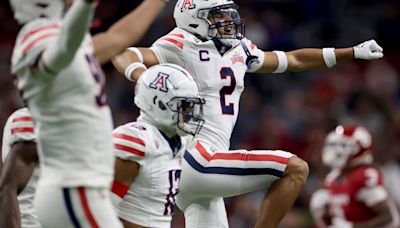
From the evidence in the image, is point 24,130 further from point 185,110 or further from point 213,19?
point 213,19

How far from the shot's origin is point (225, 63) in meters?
5.75

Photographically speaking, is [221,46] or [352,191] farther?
[352,191]

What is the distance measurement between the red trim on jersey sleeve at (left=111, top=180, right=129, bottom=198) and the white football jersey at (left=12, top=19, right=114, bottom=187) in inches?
27.0

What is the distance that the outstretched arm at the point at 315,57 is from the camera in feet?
19.5

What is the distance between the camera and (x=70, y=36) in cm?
381

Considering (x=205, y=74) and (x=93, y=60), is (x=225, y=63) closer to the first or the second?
(x=205, y=74)

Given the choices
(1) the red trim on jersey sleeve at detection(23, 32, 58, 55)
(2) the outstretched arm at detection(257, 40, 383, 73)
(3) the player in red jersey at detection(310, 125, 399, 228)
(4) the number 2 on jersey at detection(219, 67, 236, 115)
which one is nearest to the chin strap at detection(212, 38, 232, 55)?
(4) the number 2 on jersey at detection(219, 67, 236, 115)

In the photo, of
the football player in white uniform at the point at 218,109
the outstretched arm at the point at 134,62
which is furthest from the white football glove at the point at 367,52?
the outstretched arm at the point at 134,62

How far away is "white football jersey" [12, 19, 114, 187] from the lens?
398 cm

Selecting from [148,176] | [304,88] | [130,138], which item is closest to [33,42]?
[130,138]

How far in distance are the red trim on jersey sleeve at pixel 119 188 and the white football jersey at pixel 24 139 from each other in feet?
1.64

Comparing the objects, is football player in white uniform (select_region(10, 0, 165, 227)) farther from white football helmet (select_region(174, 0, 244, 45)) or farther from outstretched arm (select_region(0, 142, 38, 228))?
white football helmet (select_region(174, 0, 244, 45))

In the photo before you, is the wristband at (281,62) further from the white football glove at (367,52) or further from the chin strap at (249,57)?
the white football glove at (367,52)

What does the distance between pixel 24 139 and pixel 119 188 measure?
0.56 metres
